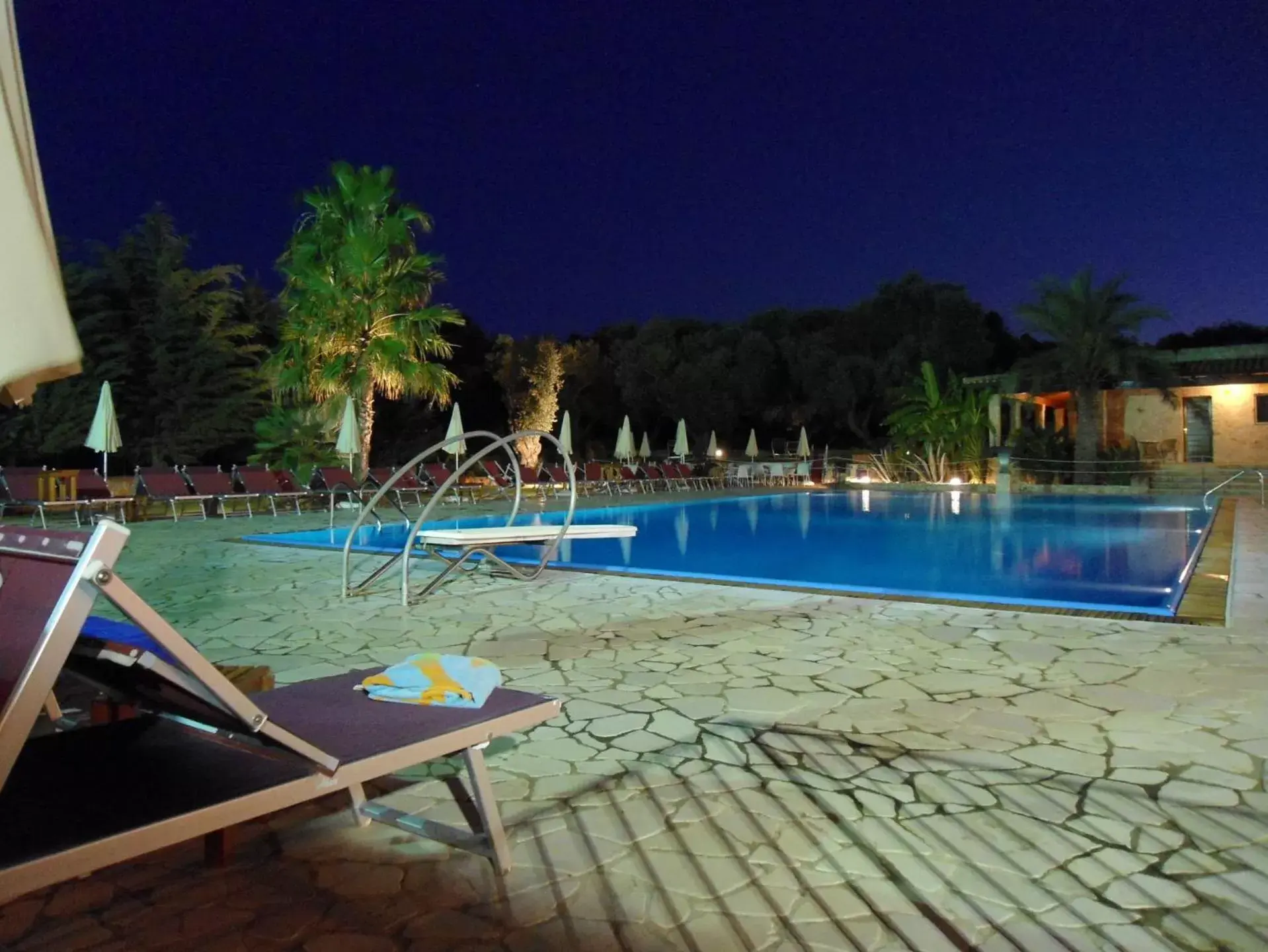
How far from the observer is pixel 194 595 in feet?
21.5

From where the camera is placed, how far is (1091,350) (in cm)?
2216

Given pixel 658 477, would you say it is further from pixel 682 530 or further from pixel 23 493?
pixel 23 493

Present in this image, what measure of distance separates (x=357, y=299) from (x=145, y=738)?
14944 millimetres

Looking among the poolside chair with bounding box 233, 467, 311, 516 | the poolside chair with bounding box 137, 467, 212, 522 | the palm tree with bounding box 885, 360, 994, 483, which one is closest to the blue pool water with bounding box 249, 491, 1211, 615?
the poolside chair with bounding box 233, 467, 311, 516

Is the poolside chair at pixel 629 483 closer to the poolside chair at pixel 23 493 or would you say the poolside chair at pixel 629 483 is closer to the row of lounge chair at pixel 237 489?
the row of lounge chair at pixel 237 489

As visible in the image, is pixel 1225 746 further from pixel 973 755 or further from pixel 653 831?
pixel 653 831

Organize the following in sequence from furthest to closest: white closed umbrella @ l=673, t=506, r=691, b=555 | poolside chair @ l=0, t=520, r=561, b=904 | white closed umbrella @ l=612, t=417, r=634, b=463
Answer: white closed umbrella @ l=612, t=417, r=634, b=463 < white closed umbrella @ l=673, t=506, r=691, b=555 < poolside chair @ l=0, t=520, r=561, b=904

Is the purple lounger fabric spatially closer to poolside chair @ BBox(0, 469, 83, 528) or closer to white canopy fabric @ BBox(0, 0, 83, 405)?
white canopy fabric @ BBox(0, 0, 83, 405)

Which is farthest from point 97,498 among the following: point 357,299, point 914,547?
point 914,547

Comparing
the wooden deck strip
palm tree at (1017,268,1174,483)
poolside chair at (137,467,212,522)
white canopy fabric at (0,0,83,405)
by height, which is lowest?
the wooden deck strip

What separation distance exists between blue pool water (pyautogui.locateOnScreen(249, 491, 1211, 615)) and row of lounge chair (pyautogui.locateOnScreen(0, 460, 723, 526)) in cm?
219

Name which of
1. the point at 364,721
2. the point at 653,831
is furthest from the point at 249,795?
the point at 653,831

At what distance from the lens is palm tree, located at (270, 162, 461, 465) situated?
16.0 meters

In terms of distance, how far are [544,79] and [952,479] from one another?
33.7 m
